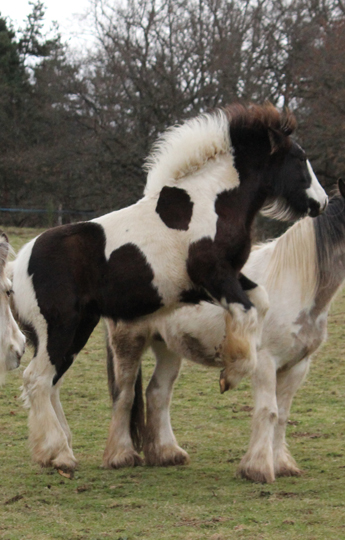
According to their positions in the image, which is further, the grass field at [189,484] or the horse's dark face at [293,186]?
the horse's dark face at [293,186]

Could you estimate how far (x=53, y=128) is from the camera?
96.7ft

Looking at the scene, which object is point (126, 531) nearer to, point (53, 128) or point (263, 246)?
point (263, 246)

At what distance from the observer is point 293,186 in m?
4.64

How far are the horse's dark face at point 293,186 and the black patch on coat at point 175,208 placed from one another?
610 millimetres

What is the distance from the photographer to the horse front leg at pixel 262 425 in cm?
469

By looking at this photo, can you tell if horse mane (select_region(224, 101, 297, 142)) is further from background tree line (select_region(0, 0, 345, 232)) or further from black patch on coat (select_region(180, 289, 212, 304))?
background tree line (select_region(0, 0, 345, 232))

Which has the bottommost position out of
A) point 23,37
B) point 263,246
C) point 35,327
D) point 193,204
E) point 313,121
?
point 35,327

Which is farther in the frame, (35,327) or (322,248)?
(322,248)

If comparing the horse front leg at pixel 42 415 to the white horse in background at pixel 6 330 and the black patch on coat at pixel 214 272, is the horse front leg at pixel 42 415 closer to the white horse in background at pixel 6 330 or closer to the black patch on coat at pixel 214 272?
the white horse in background at pixel 6 330

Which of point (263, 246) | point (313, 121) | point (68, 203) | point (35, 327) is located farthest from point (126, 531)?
point (68, 203)

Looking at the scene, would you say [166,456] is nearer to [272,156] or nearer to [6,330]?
[6,330]

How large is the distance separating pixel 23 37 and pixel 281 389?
3009cm

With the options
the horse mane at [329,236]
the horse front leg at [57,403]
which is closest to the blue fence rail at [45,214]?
the horse front leg at [57,403]

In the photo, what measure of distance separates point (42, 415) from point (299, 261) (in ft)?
7.10
